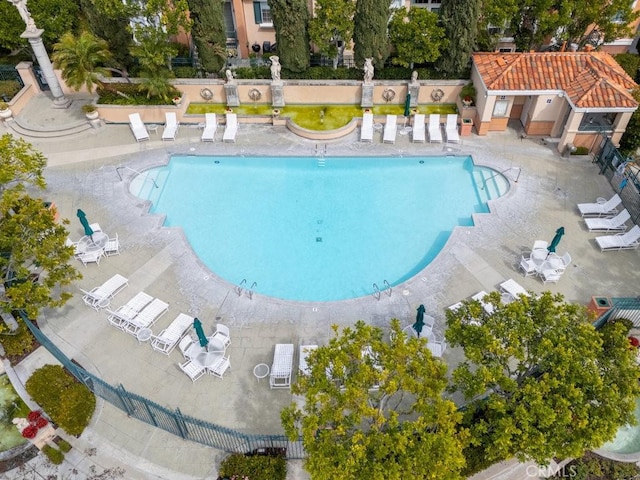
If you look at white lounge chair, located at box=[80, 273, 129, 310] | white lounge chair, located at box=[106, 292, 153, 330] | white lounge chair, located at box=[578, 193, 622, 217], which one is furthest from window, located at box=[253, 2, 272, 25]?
white lounge chair, located at box=[578, 193, 622, 217]

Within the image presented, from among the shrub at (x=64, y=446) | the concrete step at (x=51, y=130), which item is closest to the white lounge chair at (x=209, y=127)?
the concrete step at (x=51, y=130)

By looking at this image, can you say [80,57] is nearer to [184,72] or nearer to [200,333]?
[184,72]

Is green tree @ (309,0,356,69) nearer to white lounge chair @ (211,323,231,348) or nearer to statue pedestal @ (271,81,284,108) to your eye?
statue pedestal @ (271,81,284,108)

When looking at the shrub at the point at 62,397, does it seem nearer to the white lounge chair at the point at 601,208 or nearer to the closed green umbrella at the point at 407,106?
the closed green umbrella at the point at 407,106

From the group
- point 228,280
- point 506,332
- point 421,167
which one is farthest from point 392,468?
point 421,167

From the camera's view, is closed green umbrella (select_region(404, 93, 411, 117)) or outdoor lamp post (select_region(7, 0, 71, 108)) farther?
closed green umbrella (select_region(404, 93, 411, 117))

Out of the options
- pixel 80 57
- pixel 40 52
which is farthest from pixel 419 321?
pixel 40 52
